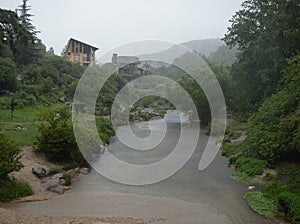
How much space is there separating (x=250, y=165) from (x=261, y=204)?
4.60 metres

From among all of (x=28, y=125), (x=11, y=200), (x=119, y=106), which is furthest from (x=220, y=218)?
(x=119, y=106)

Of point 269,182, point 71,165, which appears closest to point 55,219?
point 71,165

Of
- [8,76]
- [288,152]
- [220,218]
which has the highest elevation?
[8,76]

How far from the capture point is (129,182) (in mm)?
14398

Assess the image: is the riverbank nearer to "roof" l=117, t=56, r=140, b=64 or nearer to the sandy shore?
the sandy shore

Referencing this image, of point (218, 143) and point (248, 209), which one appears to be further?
point (218, 143)

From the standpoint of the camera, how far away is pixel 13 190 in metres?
11.7

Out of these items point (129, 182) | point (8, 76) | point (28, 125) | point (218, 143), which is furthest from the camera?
point (8, 76)

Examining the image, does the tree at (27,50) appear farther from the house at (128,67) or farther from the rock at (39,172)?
the rock at (39,172)

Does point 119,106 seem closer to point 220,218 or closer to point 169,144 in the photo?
point 169,144

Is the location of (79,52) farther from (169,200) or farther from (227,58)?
(227,58)

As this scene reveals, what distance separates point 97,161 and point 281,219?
1091cm

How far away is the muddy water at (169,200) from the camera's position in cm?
1059

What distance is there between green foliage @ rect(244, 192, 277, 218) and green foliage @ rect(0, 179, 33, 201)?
895 cm
